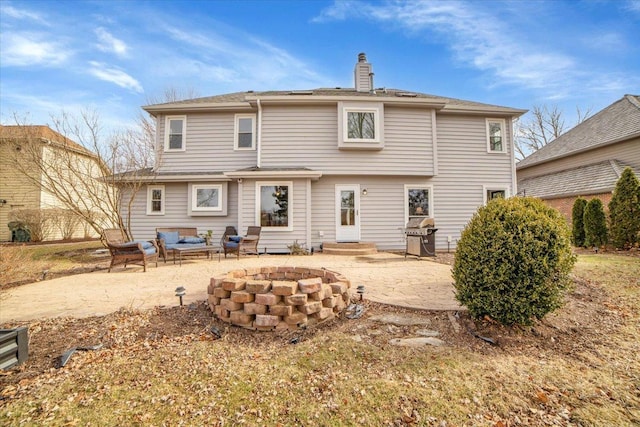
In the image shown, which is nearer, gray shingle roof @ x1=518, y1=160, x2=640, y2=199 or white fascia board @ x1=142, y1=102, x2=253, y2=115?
white fascia board @ x1=142, y1=102, x2=253, y2=115

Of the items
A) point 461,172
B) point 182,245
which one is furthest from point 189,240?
point 461,172

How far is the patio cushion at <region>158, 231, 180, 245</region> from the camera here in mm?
8127

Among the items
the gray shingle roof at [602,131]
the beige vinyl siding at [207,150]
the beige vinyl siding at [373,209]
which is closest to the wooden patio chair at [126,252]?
the beige vinyl siding at [207,150]

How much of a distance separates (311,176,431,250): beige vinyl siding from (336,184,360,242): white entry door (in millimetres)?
159

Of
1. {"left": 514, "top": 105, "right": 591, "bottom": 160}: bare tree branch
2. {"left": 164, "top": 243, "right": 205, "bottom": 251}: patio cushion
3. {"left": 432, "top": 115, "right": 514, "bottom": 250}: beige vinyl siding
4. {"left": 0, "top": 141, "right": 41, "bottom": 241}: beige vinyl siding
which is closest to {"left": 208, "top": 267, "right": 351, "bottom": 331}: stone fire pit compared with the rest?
{"left": 164, "top": 243, "right": 205, "bottom": 251}: patio cushion

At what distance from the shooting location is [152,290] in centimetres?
477

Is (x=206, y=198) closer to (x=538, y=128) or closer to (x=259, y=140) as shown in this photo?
(x=259, y=140)

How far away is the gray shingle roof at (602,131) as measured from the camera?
41.9 ft

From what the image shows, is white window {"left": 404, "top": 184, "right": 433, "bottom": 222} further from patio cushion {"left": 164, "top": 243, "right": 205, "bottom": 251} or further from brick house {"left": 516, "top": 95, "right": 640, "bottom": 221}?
patio cushion {"left": 164, "top": 243, "right": 205, "bottom": 251}

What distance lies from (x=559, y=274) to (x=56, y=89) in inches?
621

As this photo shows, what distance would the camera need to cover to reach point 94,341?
109 inches

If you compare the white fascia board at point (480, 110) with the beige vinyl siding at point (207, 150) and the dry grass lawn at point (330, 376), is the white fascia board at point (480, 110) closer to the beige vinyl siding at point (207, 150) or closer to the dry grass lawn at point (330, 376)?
the beige vinyl siding at point (207, 150)

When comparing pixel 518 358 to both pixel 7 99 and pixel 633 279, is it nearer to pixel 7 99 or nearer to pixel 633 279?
pixel 633 279

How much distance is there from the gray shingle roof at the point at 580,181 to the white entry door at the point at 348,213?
6298 millimetres
